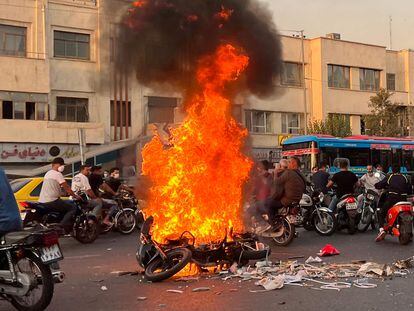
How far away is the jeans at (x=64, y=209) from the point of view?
10375mm

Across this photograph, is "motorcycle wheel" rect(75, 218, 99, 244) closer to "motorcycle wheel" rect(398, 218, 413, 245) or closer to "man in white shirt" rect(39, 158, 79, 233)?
"man in white shirt" rect(39, 158, 79, 233)

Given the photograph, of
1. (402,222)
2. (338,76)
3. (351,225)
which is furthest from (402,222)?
(338,76)

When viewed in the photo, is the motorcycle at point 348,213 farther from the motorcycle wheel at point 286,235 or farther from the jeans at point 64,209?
the jeans at point 64,209

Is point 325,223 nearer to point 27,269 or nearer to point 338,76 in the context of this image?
point 27,269

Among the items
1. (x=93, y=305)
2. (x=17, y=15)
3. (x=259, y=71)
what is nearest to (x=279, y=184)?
(x=259, y=71)

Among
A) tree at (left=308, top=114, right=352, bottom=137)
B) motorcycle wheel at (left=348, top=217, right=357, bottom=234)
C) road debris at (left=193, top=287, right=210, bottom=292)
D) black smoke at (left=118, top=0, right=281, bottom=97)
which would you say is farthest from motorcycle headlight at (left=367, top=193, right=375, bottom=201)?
tree at (left=308, top=114, right=352, bottom=137)

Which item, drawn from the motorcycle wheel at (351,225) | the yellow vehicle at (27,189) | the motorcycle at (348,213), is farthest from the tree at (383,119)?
the yellow vehicle at (27,189)

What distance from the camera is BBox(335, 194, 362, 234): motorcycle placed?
11.8 metres

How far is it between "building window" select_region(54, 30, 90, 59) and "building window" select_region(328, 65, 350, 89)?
62.0ft

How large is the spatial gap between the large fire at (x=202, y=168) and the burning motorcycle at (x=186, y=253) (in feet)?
0.75

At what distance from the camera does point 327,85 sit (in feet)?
128

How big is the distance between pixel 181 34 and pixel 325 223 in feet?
18.3

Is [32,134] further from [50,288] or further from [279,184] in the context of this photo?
[50,288]

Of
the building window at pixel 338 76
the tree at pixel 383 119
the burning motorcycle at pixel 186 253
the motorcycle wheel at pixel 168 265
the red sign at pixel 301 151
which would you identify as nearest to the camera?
the motorcycle wheel at pixel 168 265
